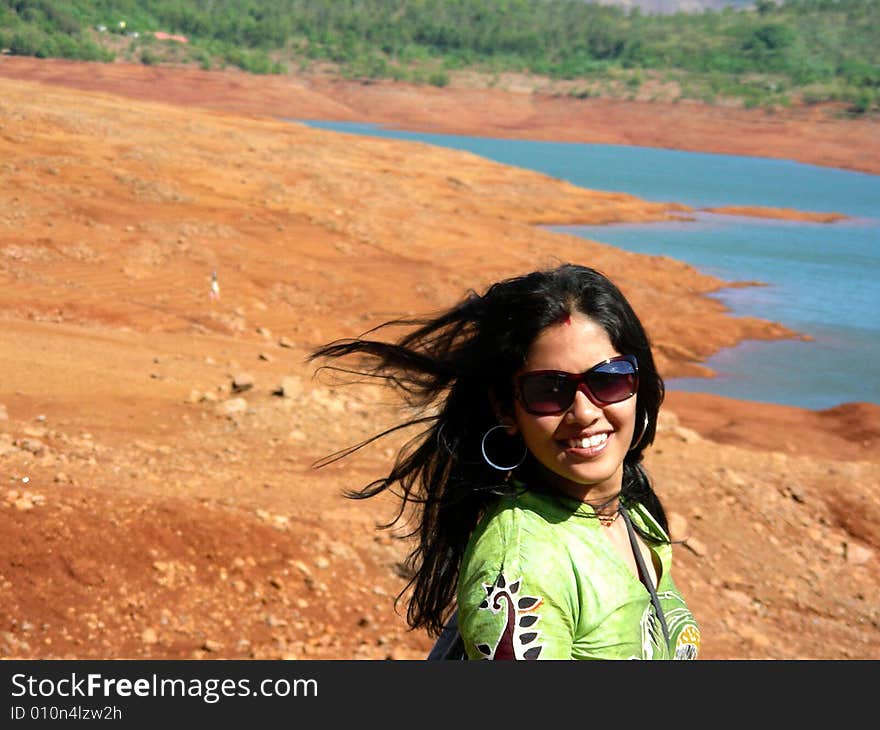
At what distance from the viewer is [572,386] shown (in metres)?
1.81

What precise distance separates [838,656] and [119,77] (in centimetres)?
5104

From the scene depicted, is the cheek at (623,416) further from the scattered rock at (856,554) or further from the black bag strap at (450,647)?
the scattered rock at (856,554)

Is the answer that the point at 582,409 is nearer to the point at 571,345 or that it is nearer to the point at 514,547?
the point at 571,345

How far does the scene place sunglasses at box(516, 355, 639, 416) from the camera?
71.2 inches

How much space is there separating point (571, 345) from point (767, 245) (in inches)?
1002

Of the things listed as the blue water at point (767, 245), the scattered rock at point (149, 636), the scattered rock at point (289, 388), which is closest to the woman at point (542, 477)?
the scattered rock at point (149, 636)

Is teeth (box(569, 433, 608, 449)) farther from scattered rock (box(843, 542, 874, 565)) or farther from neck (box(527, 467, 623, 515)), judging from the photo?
scattered rock (box(843, 542, 874, 565))

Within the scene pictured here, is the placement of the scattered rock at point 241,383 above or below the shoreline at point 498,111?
above

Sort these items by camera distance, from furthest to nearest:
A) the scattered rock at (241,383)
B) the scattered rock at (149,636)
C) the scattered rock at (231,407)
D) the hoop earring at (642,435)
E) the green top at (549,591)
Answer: the scattered rock at (241,383), the scattered rock at (231,407), the scattered rock at (149,636), the hoop earring at (642,435), the green top at (549,591)

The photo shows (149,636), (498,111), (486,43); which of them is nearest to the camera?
(149,636)

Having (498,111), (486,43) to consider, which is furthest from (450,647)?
(486,43)

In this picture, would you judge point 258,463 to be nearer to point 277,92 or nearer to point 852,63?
point 277,92

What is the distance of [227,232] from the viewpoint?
Result: 18.2 m

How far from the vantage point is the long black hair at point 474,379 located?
6.16 feet
